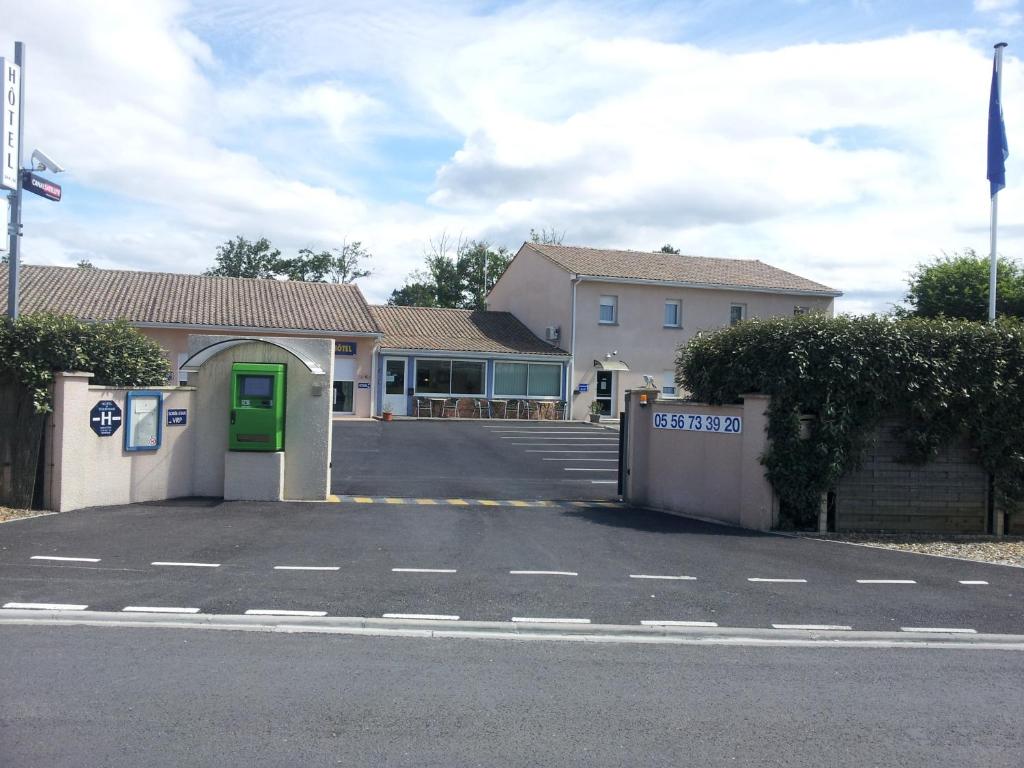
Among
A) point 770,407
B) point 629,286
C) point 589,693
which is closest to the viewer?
point 589,693

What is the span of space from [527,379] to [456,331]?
3.98 m

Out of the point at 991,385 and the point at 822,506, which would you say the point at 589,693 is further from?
the point at 991,385

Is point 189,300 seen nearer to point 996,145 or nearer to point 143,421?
point 143,421

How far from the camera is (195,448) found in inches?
510

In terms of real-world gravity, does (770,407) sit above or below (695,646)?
above

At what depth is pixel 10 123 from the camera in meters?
13.3

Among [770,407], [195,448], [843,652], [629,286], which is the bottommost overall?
[843,652]

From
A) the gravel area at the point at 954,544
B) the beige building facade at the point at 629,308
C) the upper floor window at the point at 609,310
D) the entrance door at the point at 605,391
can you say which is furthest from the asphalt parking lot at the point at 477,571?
the upper floor window at the point at 609,310

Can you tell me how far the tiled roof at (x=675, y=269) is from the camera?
3747 centimetres

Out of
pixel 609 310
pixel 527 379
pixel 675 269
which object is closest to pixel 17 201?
pixel 527 379

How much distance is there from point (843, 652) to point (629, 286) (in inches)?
1233

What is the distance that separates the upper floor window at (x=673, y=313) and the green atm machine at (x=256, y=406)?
27433 mm

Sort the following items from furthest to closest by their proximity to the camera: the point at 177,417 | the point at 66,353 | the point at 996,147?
the point at 996,147 → the point at 177,417 → the point at 66,353

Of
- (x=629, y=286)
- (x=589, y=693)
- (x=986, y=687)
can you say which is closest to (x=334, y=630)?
(x=589, y=693)
